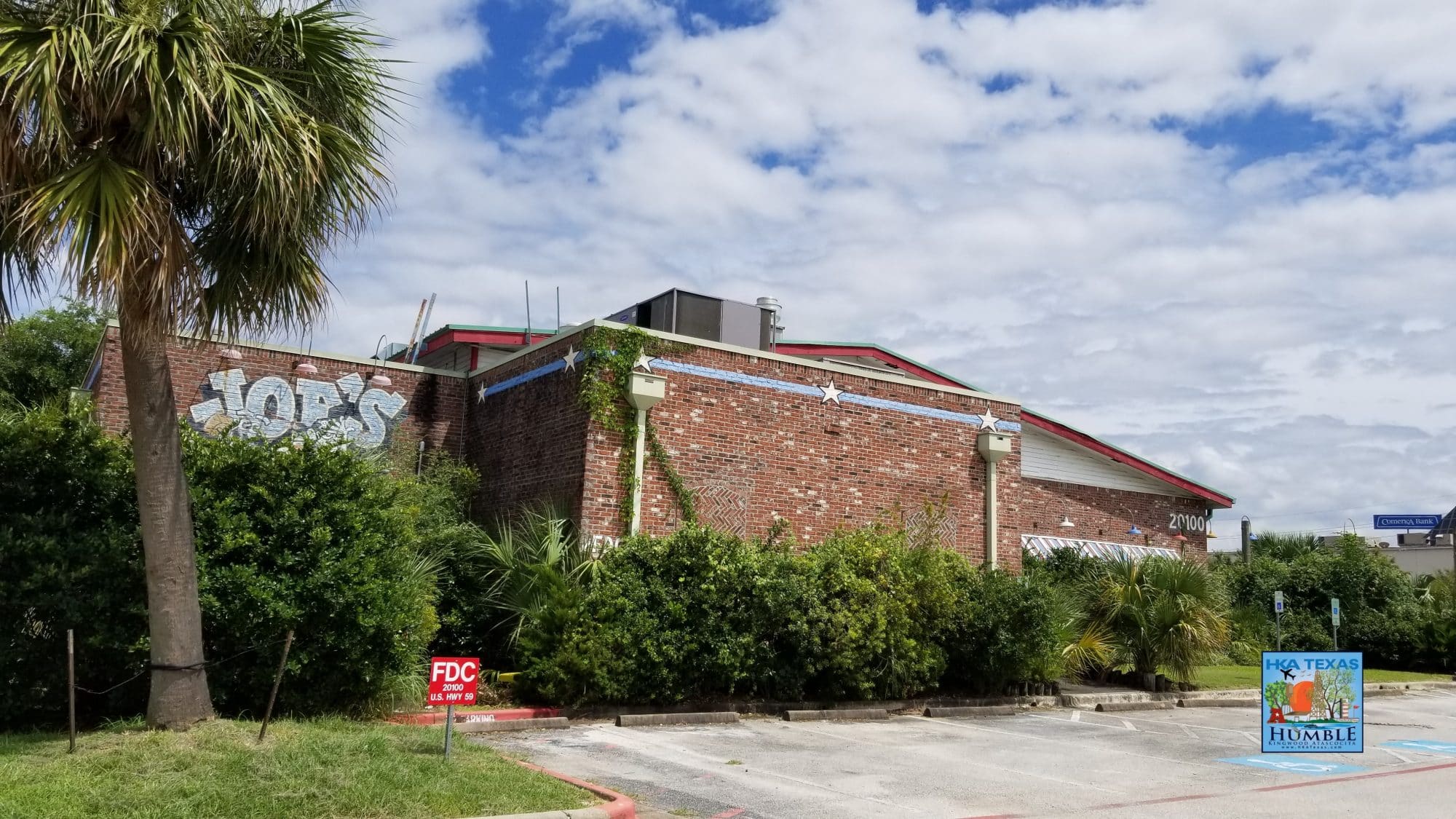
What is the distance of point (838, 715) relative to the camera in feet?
52.6

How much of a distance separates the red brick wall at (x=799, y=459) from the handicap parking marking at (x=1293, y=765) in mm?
7429

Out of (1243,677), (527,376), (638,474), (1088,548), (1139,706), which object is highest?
(527,376)

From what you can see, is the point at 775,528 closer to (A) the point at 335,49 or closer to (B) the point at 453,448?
(B) the point at 453,448

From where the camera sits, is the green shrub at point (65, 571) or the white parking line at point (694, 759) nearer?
the white parking line at point (694, 759)

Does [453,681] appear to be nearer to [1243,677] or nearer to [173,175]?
[173,175]

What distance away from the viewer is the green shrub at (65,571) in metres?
10.7

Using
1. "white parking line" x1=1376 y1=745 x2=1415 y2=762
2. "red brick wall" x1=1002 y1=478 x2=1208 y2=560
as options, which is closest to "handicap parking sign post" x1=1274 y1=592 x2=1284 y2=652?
"red brick wall" x1=1002 y1=478 x2=1208 y2=560

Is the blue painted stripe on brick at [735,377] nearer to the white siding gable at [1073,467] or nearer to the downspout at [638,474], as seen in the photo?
the downspout at [638,474]

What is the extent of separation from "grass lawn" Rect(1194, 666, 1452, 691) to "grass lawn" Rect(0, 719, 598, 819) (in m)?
16.0

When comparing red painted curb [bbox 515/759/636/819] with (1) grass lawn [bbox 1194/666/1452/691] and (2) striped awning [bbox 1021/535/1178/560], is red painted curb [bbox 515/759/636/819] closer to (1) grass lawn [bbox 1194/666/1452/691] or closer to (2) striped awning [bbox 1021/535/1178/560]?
(1) grass lawn [bbox 1194/666/1452/691]

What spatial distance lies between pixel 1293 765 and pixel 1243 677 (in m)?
11.9

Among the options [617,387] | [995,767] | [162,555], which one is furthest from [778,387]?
[162,555]

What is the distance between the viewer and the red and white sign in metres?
9.68

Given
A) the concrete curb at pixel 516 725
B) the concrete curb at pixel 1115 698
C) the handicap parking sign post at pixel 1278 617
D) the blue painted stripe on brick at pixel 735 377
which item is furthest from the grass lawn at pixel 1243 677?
the concrete curb at pixel 516 725
